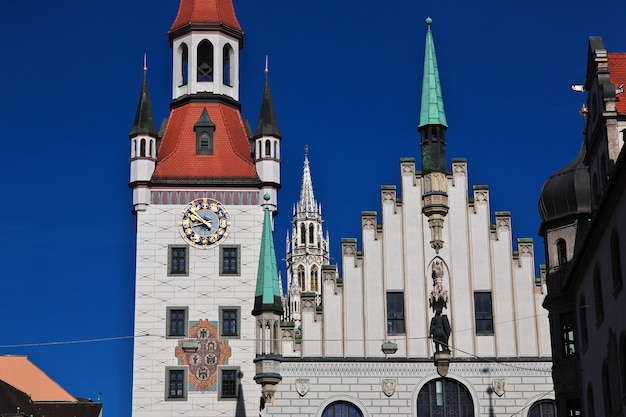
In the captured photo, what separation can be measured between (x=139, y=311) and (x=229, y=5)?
606 inches

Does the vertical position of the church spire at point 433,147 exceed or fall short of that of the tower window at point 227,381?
it exceeds it

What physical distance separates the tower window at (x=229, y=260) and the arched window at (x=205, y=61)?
8293 mm

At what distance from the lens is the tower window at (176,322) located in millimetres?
50219

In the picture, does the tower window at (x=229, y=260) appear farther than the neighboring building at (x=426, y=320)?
Yes

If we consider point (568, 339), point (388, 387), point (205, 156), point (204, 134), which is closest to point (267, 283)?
point (388, 387)

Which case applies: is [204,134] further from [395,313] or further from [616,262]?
[616,262]

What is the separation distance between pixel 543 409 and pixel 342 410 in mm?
6281

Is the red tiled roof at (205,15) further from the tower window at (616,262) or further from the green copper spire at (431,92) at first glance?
the tower window at (616,262)

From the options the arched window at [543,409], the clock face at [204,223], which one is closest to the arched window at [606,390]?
the arched window at [543,409]

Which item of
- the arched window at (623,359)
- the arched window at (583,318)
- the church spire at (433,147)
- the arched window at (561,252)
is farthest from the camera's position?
the church spire at (433,147)

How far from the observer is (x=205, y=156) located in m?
53.6

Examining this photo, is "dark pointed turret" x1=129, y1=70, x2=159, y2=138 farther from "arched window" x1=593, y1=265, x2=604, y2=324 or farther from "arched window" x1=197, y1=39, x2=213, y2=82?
"arched window" x1=593, y1=265, x2=604, y2=324

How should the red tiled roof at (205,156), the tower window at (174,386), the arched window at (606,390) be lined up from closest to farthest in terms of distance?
1. the arched window at (606,390)
2. the tower window at (174,386)
3. the red tiled roof at (205,156)

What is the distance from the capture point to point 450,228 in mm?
43031
